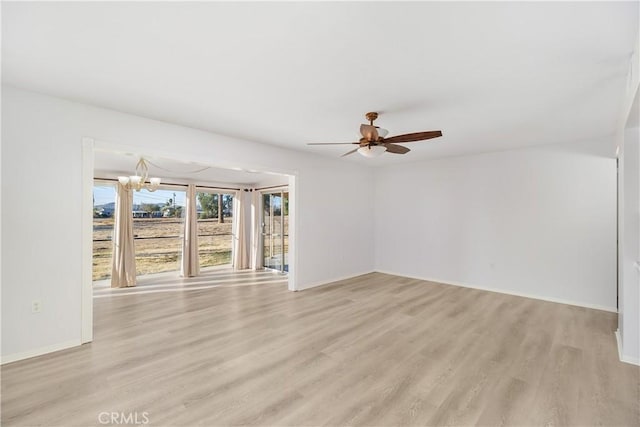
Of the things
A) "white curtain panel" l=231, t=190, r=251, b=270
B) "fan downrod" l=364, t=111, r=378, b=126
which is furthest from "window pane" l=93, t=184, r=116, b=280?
"fan downrod" l=364, t=111, r=378, b=126

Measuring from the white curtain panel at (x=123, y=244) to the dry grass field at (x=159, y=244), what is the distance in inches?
15.9

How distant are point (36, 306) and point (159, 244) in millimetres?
4232

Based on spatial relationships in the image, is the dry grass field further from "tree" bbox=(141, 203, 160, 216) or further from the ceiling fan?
the ceiling fan

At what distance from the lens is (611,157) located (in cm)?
418

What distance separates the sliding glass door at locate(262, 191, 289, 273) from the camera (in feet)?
23.8

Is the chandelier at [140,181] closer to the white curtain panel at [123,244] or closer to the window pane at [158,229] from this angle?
the white curtain panel at [123,244]

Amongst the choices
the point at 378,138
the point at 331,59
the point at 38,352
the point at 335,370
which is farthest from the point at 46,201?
the point at 378,138

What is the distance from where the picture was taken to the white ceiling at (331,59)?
5.56ft

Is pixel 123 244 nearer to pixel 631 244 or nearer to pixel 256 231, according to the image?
pixel 256 231

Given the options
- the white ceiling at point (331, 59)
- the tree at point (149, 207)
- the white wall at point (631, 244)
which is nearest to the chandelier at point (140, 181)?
the tree at point (149, 207)

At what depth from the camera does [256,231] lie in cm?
773

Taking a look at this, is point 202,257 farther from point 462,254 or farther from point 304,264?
point 462,254

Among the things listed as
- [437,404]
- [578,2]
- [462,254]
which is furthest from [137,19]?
[462,254]

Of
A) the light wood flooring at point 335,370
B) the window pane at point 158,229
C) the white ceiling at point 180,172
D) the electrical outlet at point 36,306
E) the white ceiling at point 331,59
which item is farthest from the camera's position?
the window pane at point 158,229
